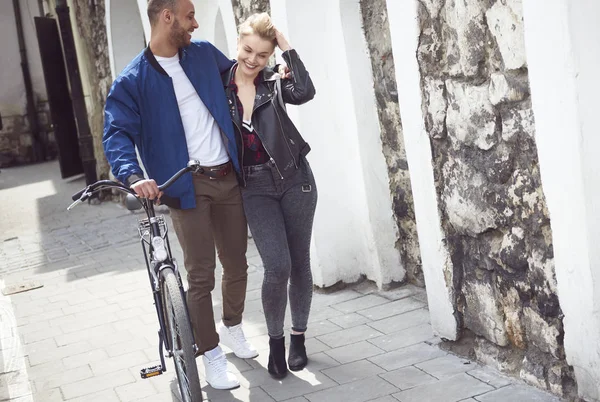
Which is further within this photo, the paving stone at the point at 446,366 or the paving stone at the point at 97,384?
the paving stone at the point at 97,384

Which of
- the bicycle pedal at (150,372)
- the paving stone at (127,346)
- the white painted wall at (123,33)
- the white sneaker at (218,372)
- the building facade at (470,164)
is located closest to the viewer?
the building facade at (470,164)

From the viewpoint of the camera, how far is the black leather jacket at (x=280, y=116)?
3.74m

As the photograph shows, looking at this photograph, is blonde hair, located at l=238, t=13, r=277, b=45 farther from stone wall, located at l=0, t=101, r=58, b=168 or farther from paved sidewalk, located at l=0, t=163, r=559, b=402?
stone wall, located at l=0, t=101, r=58, b=168

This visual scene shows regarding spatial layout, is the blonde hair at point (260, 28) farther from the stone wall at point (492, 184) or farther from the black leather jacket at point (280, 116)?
the stone wall at point (492, 184)

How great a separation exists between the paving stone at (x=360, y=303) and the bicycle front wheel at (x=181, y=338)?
164 cm

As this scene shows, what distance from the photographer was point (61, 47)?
12.8 m

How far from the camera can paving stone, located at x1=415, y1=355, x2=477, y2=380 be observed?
150 inches

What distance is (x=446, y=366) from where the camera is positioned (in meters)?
3.88

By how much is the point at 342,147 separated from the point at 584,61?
250 cm

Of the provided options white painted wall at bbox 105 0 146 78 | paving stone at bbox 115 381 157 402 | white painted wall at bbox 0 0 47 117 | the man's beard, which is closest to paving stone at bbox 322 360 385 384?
paving stone at bbox 115 381 157 402

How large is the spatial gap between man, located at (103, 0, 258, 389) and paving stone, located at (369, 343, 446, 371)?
69cm

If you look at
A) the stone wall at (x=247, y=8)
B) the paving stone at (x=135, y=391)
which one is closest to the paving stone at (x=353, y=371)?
the paving stone at (x=135, y=391)

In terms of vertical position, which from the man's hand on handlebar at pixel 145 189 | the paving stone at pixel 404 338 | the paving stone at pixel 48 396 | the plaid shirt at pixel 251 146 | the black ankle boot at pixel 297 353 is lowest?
the paving stone at pixel 48 396

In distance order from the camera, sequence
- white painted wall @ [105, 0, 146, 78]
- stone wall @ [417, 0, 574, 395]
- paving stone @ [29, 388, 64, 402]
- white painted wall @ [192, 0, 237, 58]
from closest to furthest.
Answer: stone wall @ [417, 0, 574, 395], paving stone @ [29, 388, 64, 402], white painted wall @ [192, 0, 237, 58], white painted wall @ [105, 0, 146, 78]
